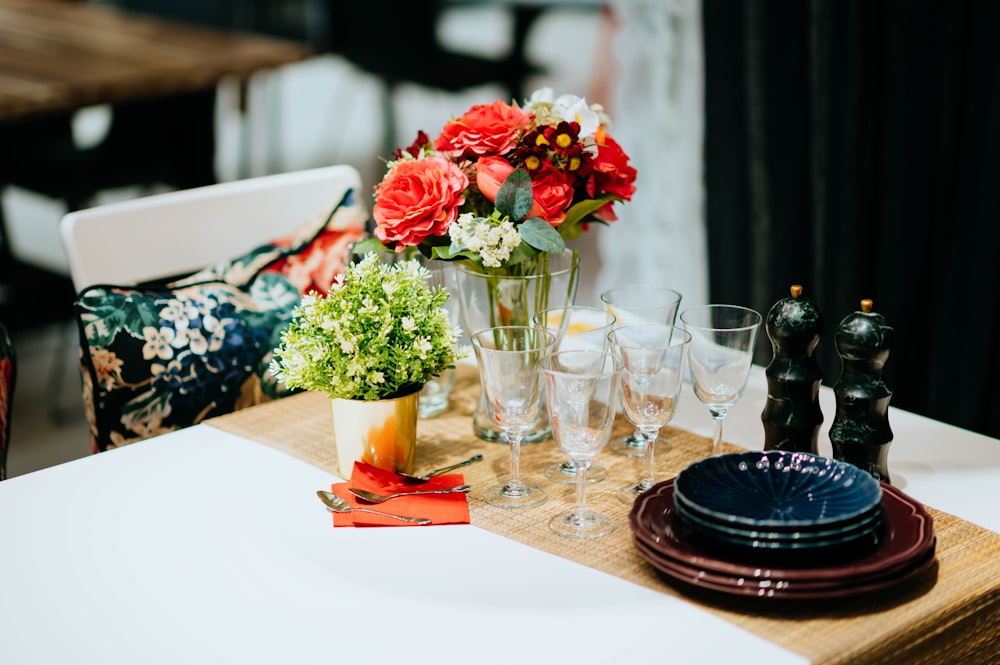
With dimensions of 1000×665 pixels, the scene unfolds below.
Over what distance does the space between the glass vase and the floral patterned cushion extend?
17.0 inches

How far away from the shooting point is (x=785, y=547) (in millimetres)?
1030

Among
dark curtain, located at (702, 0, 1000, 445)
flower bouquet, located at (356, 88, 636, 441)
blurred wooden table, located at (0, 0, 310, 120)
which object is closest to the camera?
flower bouquet, located at (356, 88, 636, 441)

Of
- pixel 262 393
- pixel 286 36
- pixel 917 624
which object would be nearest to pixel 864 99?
pixel 262 393

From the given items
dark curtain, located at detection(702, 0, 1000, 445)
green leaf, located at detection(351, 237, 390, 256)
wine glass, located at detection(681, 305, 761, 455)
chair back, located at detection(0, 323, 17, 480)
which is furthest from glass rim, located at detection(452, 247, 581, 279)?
dark curtain, located at detection(702, 0, 1000, 445)

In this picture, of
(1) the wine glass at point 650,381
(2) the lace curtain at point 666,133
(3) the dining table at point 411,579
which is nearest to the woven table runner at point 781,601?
(3) the dining table at point 411,579

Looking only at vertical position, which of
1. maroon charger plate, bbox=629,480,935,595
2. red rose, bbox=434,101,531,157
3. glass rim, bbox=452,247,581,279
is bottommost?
maroon charger plate, bbox=629,480,935,595

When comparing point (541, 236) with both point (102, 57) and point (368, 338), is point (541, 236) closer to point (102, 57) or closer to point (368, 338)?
point (368, 338)

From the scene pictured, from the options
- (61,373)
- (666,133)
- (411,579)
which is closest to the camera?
(411,579)

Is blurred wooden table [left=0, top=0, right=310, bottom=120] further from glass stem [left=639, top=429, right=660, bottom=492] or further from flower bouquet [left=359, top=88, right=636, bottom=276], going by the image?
glass stem [left=639, top=429, right=660, bottom=492]

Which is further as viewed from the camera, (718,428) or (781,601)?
(718,428)

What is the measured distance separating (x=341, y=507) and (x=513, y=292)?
14.5 inches

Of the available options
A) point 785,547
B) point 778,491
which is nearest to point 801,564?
point 785,547

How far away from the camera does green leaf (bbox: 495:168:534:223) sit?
1.35 m

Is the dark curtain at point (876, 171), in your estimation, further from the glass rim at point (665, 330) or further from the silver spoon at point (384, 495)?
the silver spoon at point (384, 495)
